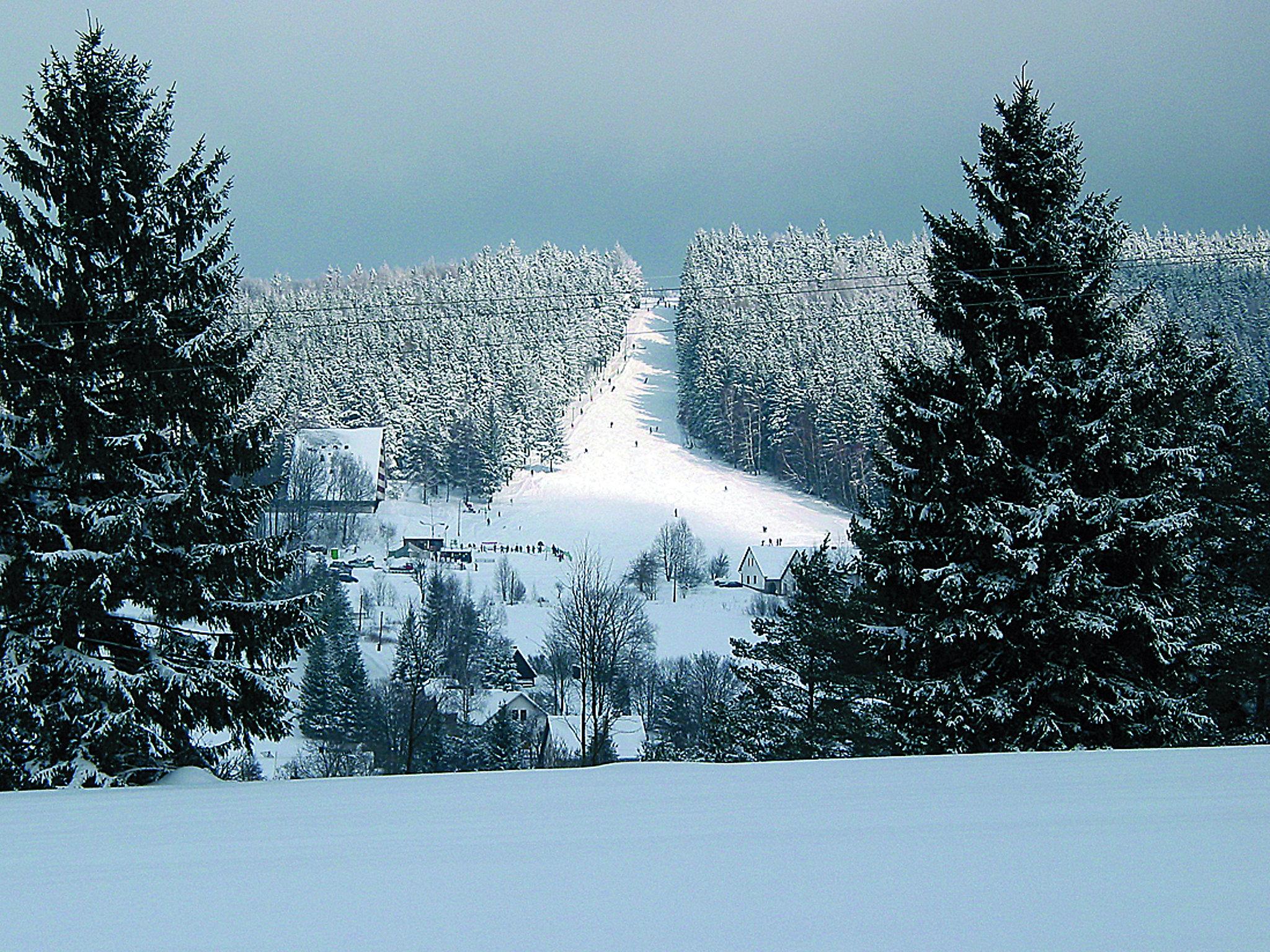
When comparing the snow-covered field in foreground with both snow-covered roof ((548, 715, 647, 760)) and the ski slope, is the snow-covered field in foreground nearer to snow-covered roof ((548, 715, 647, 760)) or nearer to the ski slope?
snow-covered roof ((548, 715, 647, 760))

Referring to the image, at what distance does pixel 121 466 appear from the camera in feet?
31.3

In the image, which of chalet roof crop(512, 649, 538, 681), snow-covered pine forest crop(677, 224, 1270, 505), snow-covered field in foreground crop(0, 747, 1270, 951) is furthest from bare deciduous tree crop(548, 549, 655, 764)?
snow-covered pine forest crop(677, 224, 1270, 505)

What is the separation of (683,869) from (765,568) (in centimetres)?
6390

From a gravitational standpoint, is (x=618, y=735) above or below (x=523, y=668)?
below

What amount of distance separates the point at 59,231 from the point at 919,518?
10.7 metres

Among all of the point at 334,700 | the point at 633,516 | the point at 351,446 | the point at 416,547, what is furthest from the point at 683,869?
the point at 351,446

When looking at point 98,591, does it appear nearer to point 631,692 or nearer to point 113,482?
point 113,482

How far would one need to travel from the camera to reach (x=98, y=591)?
9141 millimetres

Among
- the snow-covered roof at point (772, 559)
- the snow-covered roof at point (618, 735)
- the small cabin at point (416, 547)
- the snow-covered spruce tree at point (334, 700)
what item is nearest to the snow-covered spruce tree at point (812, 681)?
the snow-covered roof at point (618, 735)

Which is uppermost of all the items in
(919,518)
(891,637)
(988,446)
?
(988,446)

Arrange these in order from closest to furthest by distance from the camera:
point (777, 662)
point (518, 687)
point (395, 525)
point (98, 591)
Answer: point (98, 591) < point (777, 662) < point (518, 687) < point (395, 525)

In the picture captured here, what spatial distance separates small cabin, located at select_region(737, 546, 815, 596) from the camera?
63406 millimetres

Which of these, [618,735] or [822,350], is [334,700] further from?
[822,350]

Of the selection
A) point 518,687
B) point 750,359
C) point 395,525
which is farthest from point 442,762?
point 750,359
